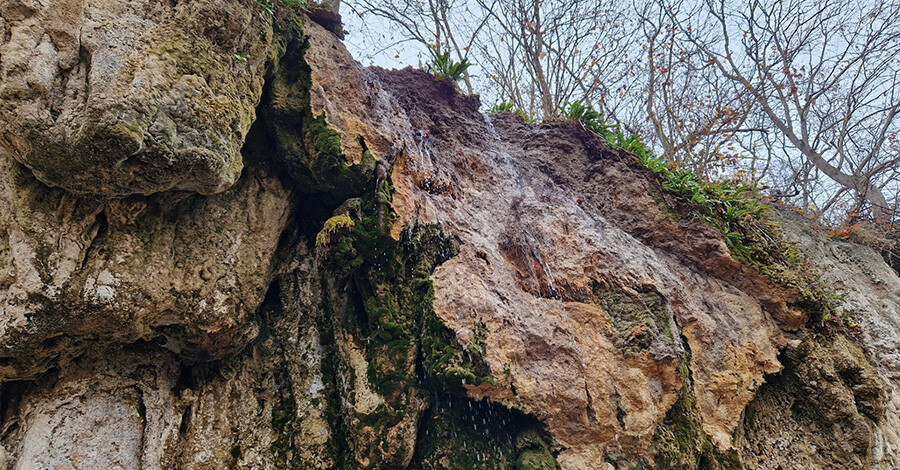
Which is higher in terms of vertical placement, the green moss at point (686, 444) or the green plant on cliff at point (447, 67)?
the green plant on cliff at point (447, 67)

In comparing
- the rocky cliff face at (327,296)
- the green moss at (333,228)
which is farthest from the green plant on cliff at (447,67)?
the green moss at (333,228)

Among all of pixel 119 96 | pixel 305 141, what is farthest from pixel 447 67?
pixel 119 96

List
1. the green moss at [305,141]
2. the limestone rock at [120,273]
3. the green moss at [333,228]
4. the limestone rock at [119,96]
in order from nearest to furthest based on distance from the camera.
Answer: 1. the limestone rock at [119,96]
2. the limestone rock at [120,273]
3. the green moss at [333,228]
4. the green moss at [305,141]

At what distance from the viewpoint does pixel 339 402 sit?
13.8ft

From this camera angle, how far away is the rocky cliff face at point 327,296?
307 cm

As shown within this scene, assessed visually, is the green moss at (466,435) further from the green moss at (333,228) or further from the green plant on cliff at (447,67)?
the green plant on cliff at (447,67)

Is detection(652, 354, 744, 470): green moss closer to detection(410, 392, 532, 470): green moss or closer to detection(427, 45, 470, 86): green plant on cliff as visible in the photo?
detection(410, 392, 532, 470): green moss

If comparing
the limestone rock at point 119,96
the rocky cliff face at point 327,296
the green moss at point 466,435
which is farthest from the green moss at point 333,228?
the green moss at point 466,435

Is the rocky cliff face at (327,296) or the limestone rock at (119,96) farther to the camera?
the rocky cliff face at (327,296)

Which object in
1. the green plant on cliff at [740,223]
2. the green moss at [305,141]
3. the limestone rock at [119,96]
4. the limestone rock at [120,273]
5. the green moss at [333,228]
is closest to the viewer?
the limestone rock at [119,96]

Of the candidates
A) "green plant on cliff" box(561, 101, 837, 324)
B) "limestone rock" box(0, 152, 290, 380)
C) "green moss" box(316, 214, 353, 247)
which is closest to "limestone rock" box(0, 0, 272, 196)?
"limestone rock" box(0, 152, 290, 380)

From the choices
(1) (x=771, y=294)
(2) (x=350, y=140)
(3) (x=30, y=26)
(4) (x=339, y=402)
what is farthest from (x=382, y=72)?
(1) (x=771, y=294)

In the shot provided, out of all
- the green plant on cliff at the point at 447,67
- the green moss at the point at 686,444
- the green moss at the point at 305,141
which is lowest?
the green moss at the point at 686,444

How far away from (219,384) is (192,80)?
2.77 m
